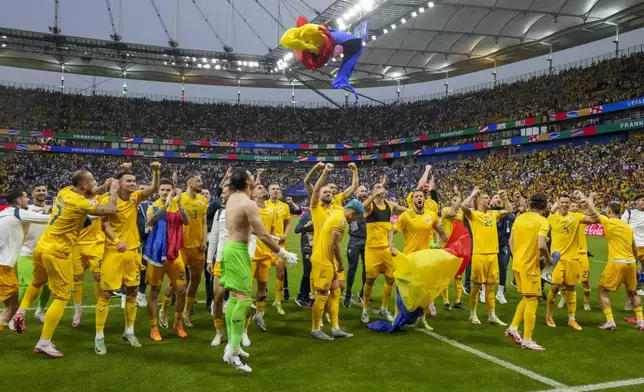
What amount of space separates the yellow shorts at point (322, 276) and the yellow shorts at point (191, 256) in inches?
74.4

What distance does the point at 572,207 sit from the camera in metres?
8.73

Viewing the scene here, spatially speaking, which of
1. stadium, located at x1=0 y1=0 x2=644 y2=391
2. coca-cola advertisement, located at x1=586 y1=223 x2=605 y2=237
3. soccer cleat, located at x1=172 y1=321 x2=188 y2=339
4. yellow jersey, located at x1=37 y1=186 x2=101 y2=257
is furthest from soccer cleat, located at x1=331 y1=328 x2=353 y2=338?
coca-cola advertisement, located at x1=586 y1=223 x2=605 y2=237

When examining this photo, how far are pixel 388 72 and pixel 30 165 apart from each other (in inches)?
1405

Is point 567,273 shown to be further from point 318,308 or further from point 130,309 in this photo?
point 130,309

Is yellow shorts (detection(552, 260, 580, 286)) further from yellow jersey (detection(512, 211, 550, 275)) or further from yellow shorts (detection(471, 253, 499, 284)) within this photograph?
yellow jersey (detection(512, 211, 550, 275))

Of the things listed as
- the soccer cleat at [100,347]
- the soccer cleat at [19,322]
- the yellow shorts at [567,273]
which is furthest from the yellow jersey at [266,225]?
the yellow shorts at [567,273]

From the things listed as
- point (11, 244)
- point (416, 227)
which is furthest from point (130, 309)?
point (416, 227)

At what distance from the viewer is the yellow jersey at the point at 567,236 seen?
7.54 metres

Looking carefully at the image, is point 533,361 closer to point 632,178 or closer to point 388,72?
point 632,178

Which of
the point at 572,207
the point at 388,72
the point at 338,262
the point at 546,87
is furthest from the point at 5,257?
the point at 388,72

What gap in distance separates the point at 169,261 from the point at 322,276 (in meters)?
2.20

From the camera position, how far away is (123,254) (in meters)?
6.05

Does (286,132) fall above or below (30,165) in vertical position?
above

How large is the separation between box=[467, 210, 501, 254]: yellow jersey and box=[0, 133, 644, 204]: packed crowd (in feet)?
69.0
